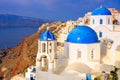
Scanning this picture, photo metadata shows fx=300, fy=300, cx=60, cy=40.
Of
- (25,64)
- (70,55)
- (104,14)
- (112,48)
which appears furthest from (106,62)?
(25,64)

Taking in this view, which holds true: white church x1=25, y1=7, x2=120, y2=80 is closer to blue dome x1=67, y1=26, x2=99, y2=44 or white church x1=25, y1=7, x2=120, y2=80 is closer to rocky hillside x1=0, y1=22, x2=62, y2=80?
blue dome x1=67, y1=26, x2=99, y2=44

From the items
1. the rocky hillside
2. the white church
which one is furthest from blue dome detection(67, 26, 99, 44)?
the rocky hillside

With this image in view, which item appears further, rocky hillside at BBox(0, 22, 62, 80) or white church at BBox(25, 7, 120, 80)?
rocky hillside at BBox(0, 22, 62, 80)

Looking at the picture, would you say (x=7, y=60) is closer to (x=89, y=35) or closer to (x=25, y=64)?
(x=25, y=64)

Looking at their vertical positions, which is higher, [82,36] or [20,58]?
[82,36]

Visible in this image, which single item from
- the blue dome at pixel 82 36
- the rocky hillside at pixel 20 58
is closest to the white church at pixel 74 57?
the blue dome at pixel 82 36

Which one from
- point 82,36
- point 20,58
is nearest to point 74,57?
point 82,36

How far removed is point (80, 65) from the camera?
896 inches

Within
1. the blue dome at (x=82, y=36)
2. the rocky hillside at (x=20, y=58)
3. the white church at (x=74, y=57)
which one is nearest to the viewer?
the white church at (x=74, y=57)

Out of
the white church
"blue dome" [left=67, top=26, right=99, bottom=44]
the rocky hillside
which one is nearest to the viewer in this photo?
the white church

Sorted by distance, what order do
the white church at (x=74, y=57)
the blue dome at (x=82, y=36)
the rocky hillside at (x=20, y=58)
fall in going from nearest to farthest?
the white church at (x=74, y=57)
the blue dome at (x=82, y=36)
the rocky hillside at (x=20, y=58)

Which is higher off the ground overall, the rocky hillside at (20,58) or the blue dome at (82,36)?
the blue dome at (82,36)

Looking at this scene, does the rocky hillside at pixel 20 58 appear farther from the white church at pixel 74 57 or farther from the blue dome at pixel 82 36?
the blue dome at pixel 82 36

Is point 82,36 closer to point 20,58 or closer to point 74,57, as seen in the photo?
point 74,57
